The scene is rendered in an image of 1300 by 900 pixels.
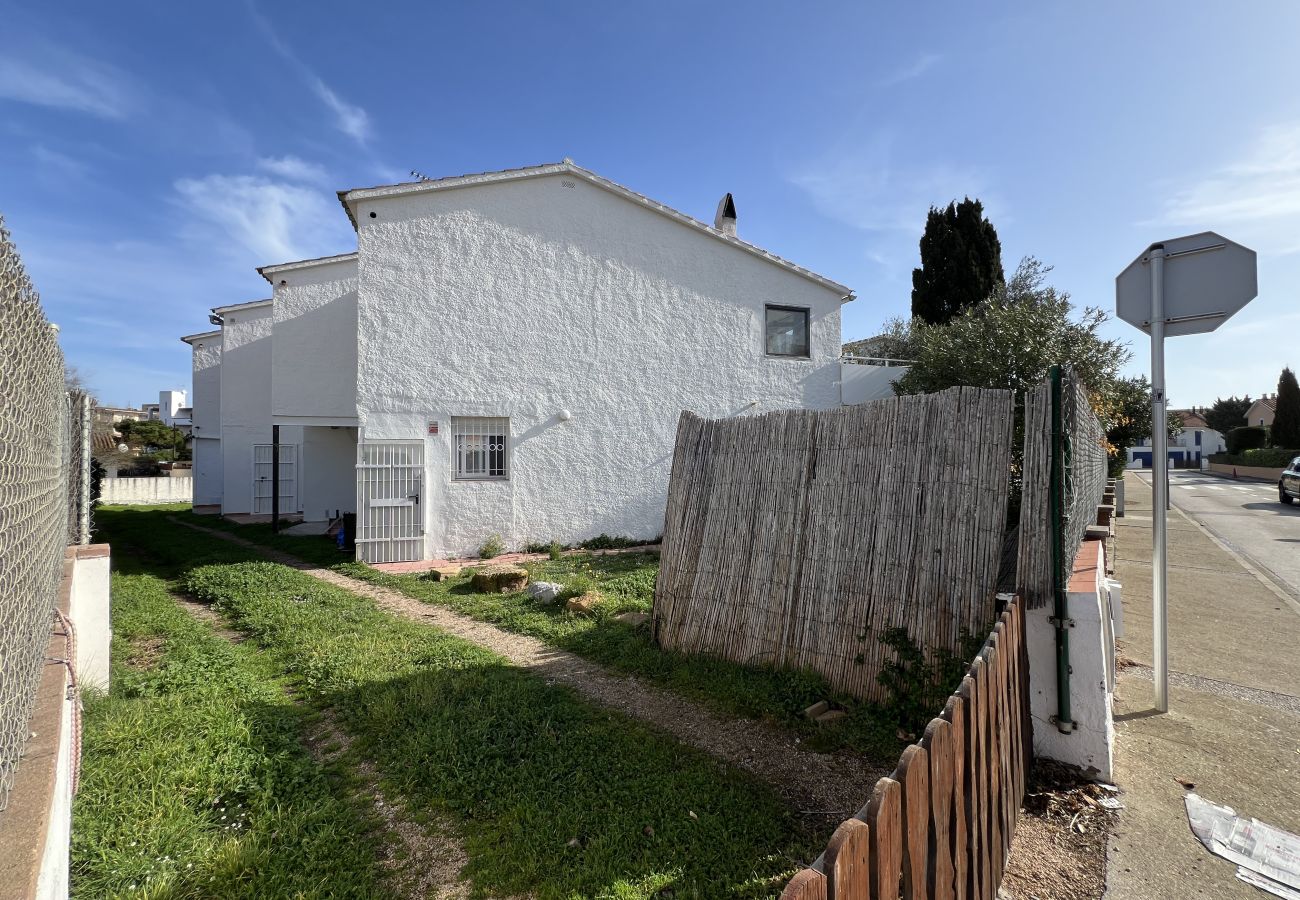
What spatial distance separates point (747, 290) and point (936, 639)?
10.7 m

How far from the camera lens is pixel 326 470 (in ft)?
51.3

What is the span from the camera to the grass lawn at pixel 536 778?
263cm

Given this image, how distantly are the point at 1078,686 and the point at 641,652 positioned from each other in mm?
3254

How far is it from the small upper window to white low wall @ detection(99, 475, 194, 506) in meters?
26.3

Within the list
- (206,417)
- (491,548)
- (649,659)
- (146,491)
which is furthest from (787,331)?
(146,491)

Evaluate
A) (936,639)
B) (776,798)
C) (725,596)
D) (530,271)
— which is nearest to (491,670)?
(725,596)

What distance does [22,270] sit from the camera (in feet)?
6.75

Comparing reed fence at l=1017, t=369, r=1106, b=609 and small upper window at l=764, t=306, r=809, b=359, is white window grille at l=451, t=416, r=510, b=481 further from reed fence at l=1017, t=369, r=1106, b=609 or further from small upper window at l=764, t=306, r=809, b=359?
reed fence at l=1017, t=369, r=1106, b=609

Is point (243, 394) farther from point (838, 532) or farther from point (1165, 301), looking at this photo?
point (1165, 301)

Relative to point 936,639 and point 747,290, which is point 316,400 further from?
point 936,639

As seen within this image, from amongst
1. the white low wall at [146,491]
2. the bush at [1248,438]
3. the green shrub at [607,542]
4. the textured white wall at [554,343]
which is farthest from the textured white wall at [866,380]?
the bush at [1248,438]

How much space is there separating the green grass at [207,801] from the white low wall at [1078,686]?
141 inches

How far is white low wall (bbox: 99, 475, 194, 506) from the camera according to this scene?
81.6 ft

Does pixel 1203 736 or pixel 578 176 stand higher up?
pixel 578 176
